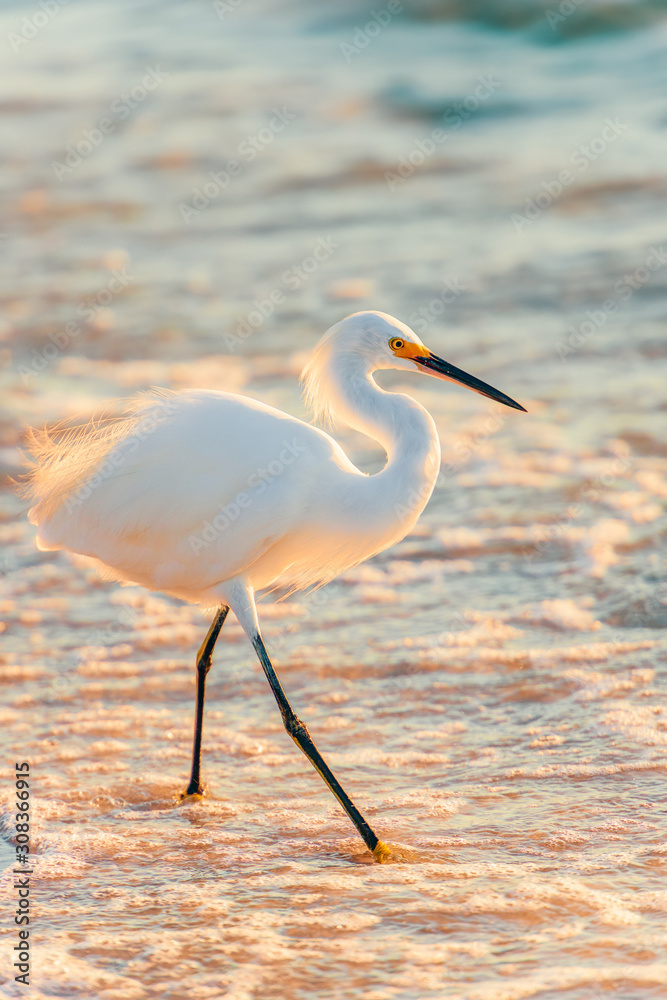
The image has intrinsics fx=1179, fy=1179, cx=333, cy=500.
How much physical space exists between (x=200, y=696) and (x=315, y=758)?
644 mm

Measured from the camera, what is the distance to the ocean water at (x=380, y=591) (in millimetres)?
3486

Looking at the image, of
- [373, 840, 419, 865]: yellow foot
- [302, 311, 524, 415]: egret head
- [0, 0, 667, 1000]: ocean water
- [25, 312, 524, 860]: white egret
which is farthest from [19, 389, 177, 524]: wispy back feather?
[373, 840, 419, 865]: yellow foot

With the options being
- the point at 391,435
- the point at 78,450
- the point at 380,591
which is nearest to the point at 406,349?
the point at 391,435

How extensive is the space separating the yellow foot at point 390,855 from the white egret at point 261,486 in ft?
0.40

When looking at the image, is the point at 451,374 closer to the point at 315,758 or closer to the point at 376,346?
the point at 376,346

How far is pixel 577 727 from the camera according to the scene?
4.61 m

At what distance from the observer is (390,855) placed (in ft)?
12.7

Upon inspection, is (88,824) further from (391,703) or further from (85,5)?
→ (85,5)

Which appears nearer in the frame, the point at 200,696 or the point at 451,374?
the point at 451,374

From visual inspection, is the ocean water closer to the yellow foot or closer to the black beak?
the yellow foot

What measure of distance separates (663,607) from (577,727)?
1131mm

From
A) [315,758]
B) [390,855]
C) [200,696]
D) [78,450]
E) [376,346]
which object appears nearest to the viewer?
[390,855]

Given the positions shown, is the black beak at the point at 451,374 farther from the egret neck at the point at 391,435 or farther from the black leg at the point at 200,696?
the black leg at the point at 200,696

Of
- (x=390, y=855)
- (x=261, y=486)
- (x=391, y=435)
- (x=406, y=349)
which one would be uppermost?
(x=406, y=349)
